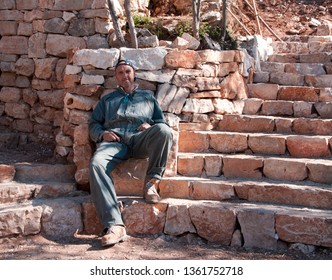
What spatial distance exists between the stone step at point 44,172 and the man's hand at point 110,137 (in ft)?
2.63

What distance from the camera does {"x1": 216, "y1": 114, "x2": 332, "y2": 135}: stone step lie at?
15.4ft

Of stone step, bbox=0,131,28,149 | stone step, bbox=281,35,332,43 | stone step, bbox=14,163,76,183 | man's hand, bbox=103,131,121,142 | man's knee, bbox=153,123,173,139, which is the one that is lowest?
stone step, bbox=14,163,76,183

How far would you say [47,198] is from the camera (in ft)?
13.8

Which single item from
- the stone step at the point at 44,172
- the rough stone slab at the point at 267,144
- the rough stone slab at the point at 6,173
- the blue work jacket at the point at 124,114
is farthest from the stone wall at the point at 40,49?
the rough stone slab at the point at 267,144

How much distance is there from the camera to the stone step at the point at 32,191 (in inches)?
161

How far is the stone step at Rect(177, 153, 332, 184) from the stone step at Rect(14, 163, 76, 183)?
1.17 meters

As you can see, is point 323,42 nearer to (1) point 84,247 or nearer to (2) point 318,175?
(2) point 318,175

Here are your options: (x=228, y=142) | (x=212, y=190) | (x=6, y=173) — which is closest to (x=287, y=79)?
(x=228, y=142)

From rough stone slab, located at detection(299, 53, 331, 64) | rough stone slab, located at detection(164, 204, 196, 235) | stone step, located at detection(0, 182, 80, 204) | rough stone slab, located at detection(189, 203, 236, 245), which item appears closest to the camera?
rough stone slab, located at detection(189, 203, 236, 245)

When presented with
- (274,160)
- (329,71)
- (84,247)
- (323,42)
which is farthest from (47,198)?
(323,42)

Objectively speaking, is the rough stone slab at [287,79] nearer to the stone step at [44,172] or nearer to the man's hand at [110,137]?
the man's hand at [110,137]

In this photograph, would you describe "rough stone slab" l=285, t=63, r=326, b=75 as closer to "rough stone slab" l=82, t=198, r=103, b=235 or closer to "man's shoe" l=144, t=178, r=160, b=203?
"man's shoe" l=144, t=178, r=160, b=203

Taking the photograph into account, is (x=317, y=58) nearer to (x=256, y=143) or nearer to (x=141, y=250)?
(x=256, y=143)

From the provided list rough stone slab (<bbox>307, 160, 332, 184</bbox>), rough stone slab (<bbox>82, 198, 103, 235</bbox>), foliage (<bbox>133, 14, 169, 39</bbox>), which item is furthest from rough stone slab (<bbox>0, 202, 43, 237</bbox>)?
foliage (<bbox>133, 14, 169, 39</bbox>)
